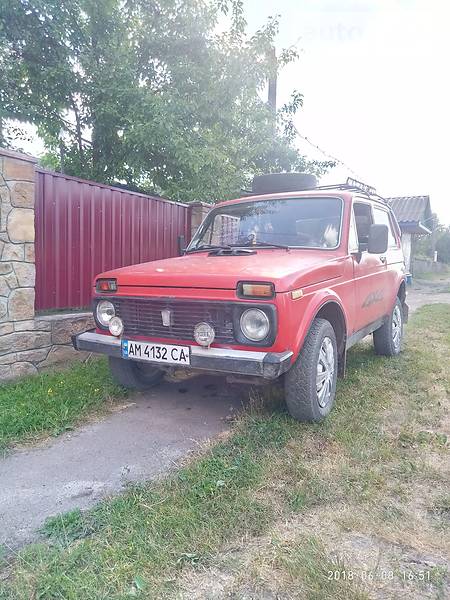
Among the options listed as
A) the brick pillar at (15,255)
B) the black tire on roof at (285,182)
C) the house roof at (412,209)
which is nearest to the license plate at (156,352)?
the brick pillar at (15,255)

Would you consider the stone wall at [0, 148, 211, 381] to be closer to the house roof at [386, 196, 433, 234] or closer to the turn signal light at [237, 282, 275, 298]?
the turn signal light at [237, 282, 275, 298]

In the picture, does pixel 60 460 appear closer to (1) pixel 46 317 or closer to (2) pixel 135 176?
(1) pixel 46 317

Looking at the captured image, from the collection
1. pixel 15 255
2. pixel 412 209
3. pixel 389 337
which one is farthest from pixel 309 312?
pixel 412 209

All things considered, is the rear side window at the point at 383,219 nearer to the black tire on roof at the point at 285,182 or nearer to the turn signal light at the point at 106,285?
the black tire on roof at the point at 285,182

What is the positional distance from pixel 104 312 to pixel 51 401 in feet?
2.96

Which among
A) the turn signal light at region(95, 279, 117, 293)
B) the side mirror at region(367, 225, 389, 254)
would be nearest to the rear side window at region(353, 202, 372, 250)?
the side mirror at region(367, 225, 389, 254)

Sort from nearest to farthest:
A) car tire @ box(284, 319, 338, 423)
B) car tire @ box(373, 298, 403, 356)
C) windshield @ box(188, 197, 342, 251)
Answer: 1. car tire @ box(284, 319, 338, 423)
2. windshield @ box(188, 197, 342, 251)
3. car tire @ box(373, 298, 403, 356)

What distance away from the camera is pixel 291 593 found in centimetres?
166

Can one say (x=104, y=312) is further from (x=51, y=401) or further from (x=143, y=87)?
(x=143, y=87)

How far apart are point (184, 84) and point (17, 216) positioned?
14.3 feet

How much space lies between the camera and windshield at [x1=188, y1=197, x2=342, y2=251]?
390 cm

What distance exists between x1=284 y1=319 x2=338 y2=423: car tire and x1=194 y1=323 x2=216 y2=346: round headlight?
0.63 metres

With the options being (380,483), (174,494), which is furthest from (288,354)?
(174,494)

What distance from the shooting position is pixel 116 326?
3.43 metres
